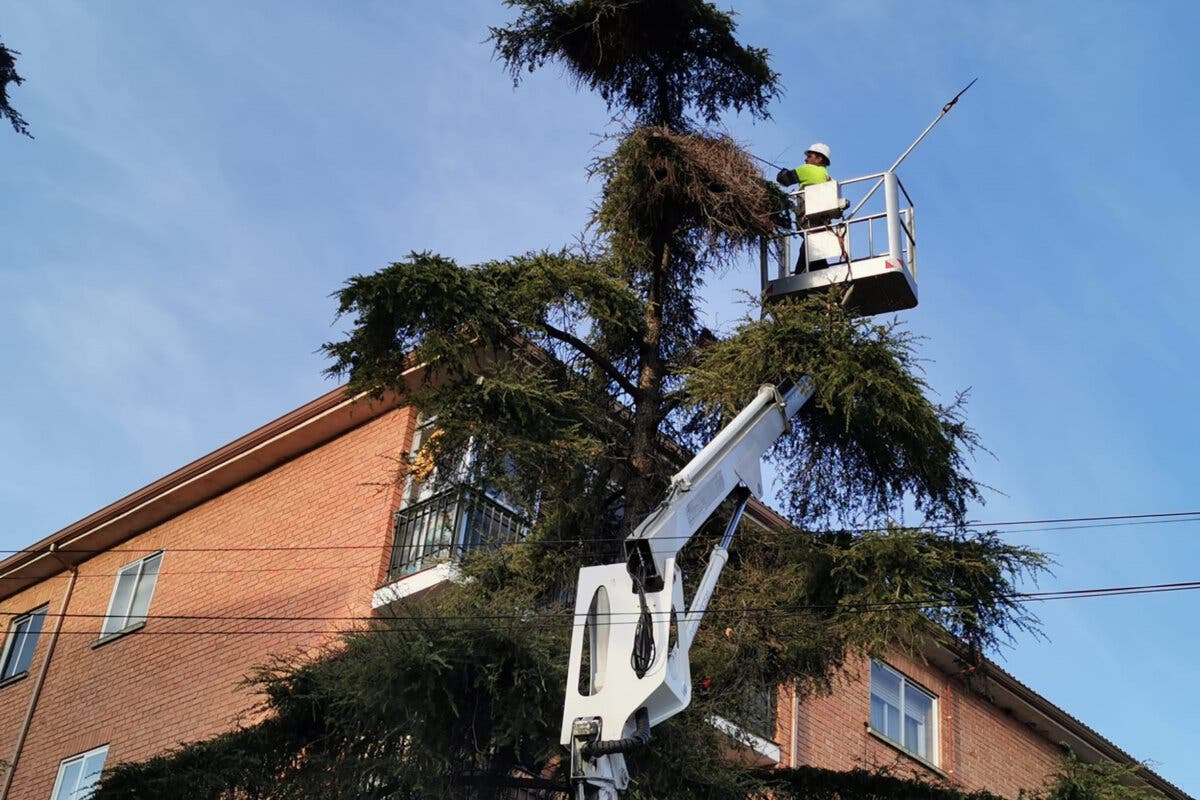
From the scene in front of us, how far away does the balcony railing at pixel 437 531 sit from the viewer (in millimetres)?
15438

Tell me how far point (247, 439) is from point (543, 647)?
9.00 metres

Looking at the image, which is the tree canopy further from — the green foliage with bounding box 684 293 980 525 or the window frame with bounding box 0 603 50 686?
the window frame with bounding box 0 603 50 686

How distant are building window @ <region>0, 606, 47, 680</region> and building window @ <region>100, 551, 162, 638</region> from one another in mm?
2089

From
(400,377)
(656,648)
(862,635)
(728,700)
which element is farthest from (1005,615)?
(400,377)

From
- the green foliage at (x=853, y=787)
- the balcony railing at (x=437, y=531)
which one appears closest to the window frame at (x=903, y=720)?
the green foliage at (x=853, y=787)

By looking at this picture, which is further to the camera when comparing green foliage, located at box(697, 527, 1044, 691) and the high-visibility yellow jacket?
the high-visibility yellow jacket

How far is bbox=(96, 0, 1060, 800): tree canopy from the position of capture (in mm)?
11523

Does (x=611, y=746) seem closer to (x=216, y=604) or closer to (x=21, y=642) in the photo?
(x=216, y=604)

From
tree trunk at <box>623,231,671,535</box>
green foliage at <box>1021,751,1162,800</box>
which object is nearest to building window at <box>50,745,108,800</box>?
tree trunk at <box>623,231,671,535</box>

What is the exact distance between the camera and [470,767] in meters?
11.6

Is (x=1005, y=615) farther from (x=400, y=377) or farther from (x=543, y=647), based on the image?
(x=400, y=377)

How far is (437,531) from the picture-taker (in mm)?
16109

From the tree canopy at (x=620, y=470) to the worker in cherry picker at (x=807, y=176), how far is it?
285mm

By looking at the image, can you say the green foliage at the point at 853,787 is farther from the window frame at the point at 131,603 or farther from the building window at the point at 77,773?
the window frame at the point at 131,603
